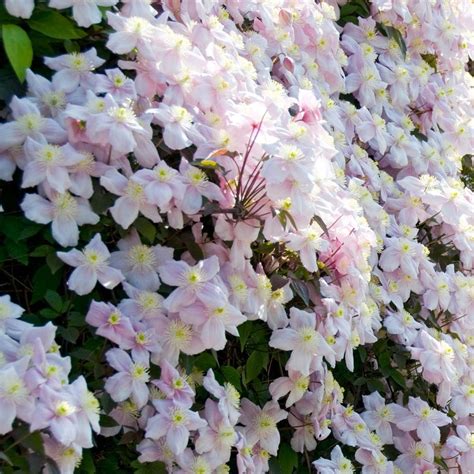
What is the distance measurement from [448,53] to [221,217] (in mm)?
1295

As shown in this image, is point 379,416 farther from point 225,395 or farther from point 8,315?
point 8,315

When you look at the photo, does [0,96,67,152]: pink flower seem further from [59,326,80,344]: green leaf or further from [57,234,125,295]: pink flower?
[59,326,80,344]: green leaf

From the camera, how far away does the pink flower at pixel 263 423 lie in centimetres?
158

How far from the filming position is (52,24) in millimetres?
1434

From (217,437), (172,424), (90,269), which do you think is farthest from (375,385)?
(90,269)

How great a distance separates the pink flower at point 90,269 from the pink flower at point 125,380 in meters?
0.09

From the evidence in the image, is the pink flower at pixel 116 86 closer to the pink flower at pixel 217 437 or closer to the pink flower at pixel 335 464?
the pink flower at pixel 217 437

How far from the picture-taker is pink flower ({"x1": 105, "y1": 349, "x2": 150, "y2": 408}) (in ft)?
4.28

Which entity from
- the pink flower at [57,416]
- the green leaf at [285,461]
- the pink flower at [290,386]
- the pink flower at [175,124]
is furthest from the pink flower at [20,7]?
the green leaf at [285,461]

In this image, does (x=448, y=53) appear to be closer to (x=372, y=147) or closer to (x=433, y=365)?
(x=372, y=147)

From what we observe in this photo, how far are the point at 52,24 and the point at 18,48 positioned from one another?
0.08 meters

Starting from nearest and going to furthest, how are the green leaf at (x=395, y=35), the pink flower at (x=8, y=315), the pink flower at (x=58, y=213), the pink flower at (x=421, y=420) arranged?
1. the pink flower at (x=8, y=315)
2. the pink flower at (x=58, y=213)
3. the pink flower at (x=421, y=420)
4. the green leaf at (x=395, y=35)

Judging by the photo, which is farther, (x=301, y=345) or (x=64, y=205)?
(x=301, y=345)

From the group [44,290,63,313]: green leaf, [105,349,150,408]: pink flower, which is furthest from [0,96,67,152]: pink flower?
[105,349,150,408]: pink flower
